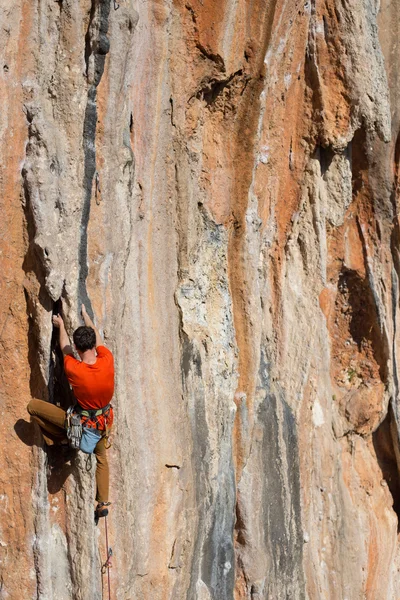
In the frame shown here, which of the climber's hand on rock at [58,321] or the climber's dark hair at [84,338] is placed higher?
the climber's hand on rock at [58,321]

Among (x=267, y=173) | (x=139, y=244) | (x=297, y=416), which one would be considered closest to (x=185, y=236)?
(x=139, y=244)

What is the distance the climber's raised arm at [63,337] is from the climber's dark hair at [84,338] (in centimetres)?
22

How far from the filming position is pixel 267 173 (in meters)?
7.33

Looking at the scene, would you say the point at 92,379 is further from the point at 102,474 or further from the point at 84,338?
the point at 102,474

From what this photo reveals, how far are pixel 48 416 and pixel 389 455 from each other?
5.55 meters

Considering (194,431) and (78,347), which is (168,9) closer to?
(78,347)

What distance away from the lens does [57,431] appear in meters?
5.48

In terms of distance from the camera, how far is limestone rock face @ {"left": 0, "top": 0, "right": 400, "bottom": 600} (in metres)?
5.45

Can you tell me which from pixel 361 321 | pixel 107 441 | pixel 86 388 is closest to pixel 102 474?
pixel 107 441

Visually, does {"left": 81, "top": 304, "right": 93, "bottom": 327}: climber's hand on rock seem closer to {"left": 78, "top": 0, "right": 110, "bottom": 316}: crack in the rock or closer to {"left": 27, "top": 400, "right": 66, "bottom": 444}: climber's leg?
{"left": 78, "top": 0, "right": 110, "bottom": 316}: crack in the rock

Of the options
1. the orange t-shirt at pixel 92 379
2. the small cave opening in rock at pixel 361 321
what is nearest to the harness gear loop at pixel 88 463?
the orange t-shirt at pixel 92 379

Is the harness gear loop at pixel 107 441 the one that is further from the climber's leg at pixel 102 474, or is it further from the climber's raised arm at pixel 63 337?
the climber's raised arm at pixel 63 337

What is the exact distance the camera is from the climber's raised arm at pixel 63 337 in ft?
17.7

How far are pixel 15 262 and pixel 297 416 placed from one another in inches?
142
